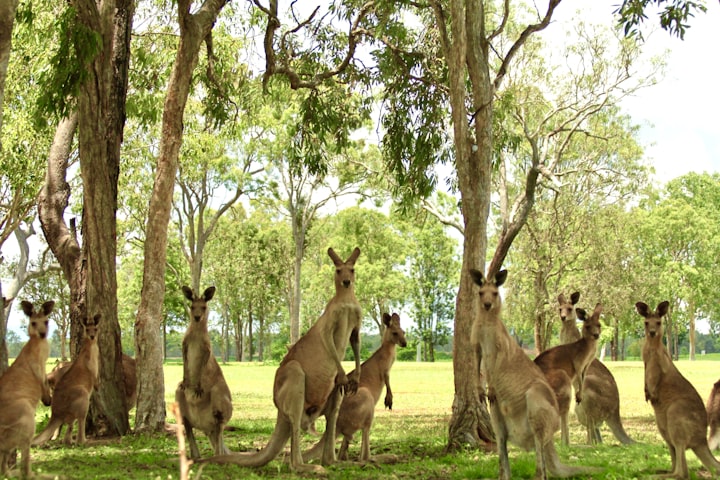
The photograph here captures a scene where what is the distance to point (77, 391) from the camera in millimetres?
9914

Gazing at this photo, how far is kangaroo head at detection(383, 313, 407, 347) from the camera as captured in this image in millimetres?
9734

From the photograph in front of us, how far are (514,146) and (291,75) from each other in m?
4.68

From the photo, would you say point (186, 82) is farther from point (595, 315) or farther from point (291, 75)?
point (595, 315)

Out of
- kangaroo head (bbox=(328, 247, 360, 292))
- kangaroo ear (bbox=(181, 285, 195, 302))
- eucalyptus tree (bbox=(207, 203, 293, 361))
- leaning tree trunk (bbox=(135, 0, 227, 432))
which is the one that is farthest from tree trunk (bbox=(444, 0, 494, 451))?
eucalyptus tree (bbox=(207, 203, 293, 361))

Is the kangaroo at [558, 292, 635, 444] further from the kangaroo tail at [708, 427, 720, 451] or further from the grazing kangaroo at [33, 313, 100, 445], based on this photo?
the grazing kangaroo at [33, 313, 100, 445]

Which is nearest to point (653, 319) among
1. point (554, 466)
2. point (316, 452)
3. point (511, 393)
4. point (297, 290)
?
point (554, 466)

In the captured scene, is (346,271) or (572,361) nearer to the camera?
(346,271)

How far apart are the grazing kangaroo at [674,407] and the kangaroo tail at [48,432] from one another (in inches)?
277

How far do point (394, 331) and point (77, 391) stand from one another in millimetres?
4185

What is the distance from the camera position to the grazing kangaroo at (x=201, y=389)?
831 cm

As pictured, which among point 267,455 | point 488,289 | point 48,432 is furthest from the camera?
point 48,432

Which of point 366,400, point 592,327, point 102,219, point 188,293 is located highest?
point 102,219

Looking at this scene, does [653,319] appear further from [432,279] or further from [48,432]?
[432,279]

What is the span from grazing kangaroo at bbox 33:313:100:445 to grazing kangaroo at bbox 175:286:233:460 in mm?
2213
